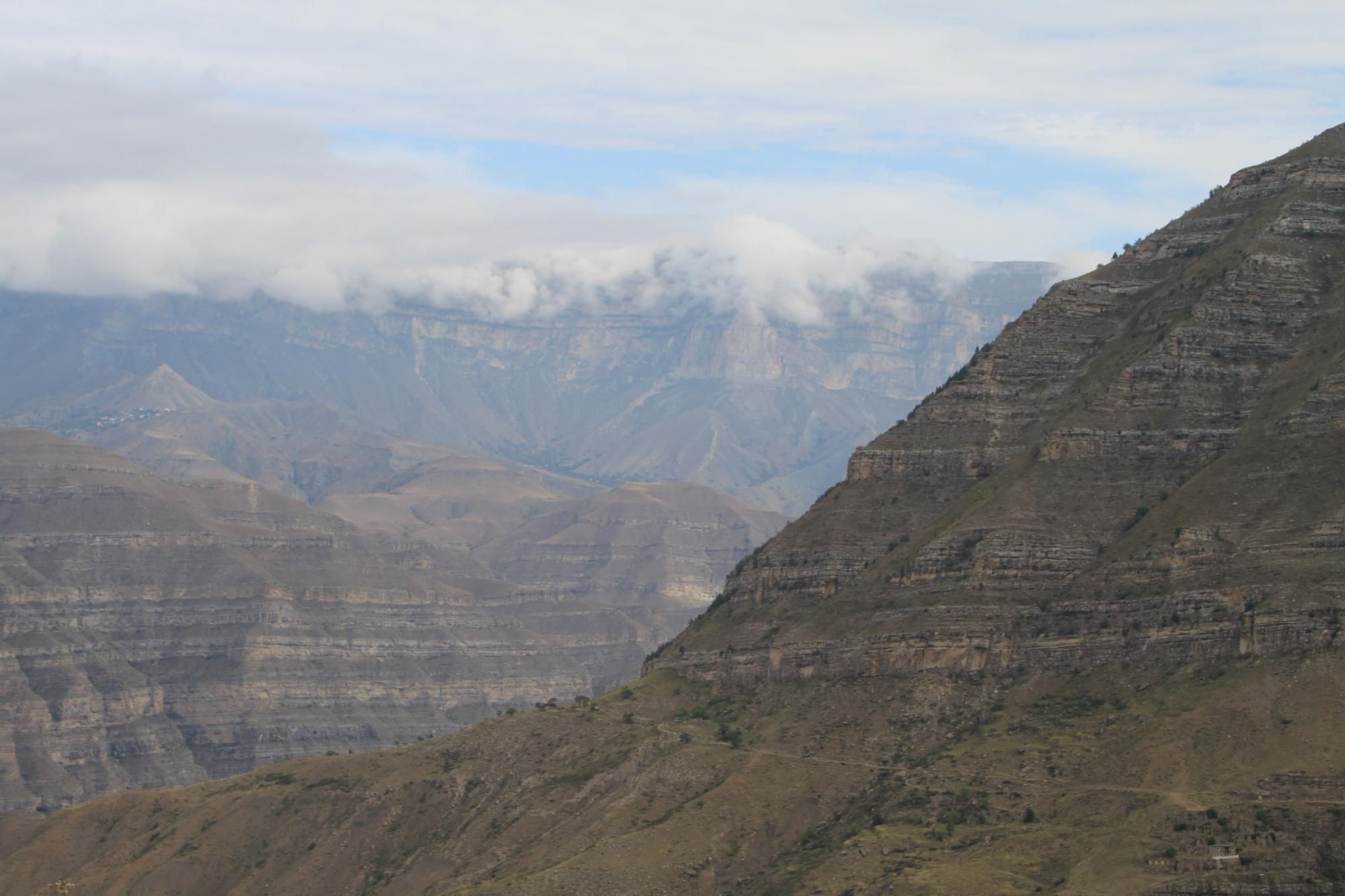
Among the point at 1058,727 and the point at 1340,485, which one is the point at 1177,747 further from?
the point at 1340,485

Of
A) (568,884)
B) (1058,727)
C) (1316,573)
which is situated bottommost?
(568,884)

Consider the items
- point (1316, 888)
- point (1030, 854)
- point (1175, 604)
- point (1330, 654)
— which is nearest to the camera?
point (1316, 888)

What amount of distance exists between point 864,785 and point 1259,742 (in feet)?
108

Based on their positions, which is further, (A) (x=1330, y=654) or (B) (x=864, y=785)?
(B) (x=864, y=785)

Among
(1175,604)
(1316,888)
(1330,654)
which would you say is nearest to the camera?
(1316,888)

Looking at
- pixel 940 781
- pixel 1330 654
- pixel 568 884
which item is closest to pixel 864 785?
pixel 940 781

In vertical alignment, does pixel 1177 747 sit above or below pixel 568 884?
above

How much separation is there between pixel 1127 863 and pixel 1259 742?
19.1 m

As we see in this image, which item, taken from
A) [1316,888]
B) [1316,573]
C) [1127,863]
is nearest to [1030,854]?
[1127,863]

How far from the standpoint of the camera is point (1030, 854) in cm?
17288

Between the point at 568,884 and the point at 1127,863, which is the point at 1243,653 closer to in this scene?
the point at 1127,863

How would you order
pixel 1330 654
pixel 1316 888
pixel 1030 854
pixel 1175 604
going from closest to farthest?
pixel 1316 888
pixel 1030 854
pixel 1330 654
pixel 1175 604

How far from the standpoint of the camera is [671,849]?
195250 millimetres

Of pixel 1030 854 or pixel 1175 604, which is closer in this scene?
pixel 1030 854
